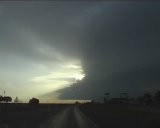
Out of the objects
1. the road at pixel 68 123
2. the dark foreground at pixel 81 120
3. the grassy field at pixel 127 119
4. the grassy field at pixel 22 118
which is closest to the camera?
the road at pixel 68 123

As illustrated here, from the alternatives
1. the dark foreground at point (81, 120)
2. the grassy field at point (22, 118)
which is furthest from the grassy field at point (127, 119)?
the grassy field at point (22, 118)

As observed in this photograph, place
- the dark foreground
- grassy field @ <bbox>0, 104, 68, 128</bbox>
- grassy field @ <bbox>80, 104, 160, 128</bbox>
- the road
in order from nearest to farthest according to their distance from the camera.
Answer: the road
grassy field @ <bbox>0, 104, 68, 128</bbox>
the dark foreground
grassy field @ <bbox>80, 104, 160, 128</bbox>

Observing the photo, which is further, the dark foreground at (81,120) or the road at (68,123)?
the dark foreground at (81,120)

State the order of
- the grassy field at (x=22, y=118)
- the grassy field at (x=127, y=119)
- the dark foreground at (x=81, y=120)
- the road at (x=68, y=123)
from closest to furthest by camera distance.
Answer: the road at (x=68, y=123)
the grassy field at (x=22, y=118)
the dark foreground at (x=81, y=120)
the grassy field at (x=127, y=119)

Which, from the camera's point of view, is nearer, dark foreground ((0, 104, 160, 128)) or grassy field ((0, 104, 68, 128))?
grassy field ((0, 104, 68, 128))

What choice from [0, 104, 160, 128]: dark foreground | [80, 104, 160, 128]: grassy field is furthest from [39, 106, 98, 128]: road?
[80, 104, 160, 128]: grassy field

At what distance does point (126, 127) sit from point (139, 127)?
1.25 meters

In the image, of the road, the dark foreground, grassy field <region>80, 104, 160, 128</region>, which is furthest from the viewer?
grassy field <region>80, 104, 160, 128</region>

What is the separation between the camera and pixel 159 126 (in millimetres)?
32656

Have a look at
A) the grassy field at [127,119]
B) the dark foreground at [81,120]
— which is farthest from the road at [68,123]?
the grassy field at [127,119]

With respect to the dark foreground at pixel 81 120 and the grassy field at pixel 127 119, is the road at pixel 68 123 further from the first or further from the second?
the grassy field at pixel 127 119

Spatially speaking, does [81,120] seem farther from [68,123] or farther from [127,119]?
[68,123]

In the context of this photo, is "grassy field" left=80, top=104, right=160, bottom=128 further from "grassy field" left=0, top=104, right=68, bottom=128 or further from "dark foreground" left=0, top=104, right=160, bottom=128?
"grassy field" left=0, top=104, right=68, bottom=128

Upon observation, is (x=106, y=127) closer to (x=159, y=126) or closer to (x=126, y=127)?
(x=126, y=127)
